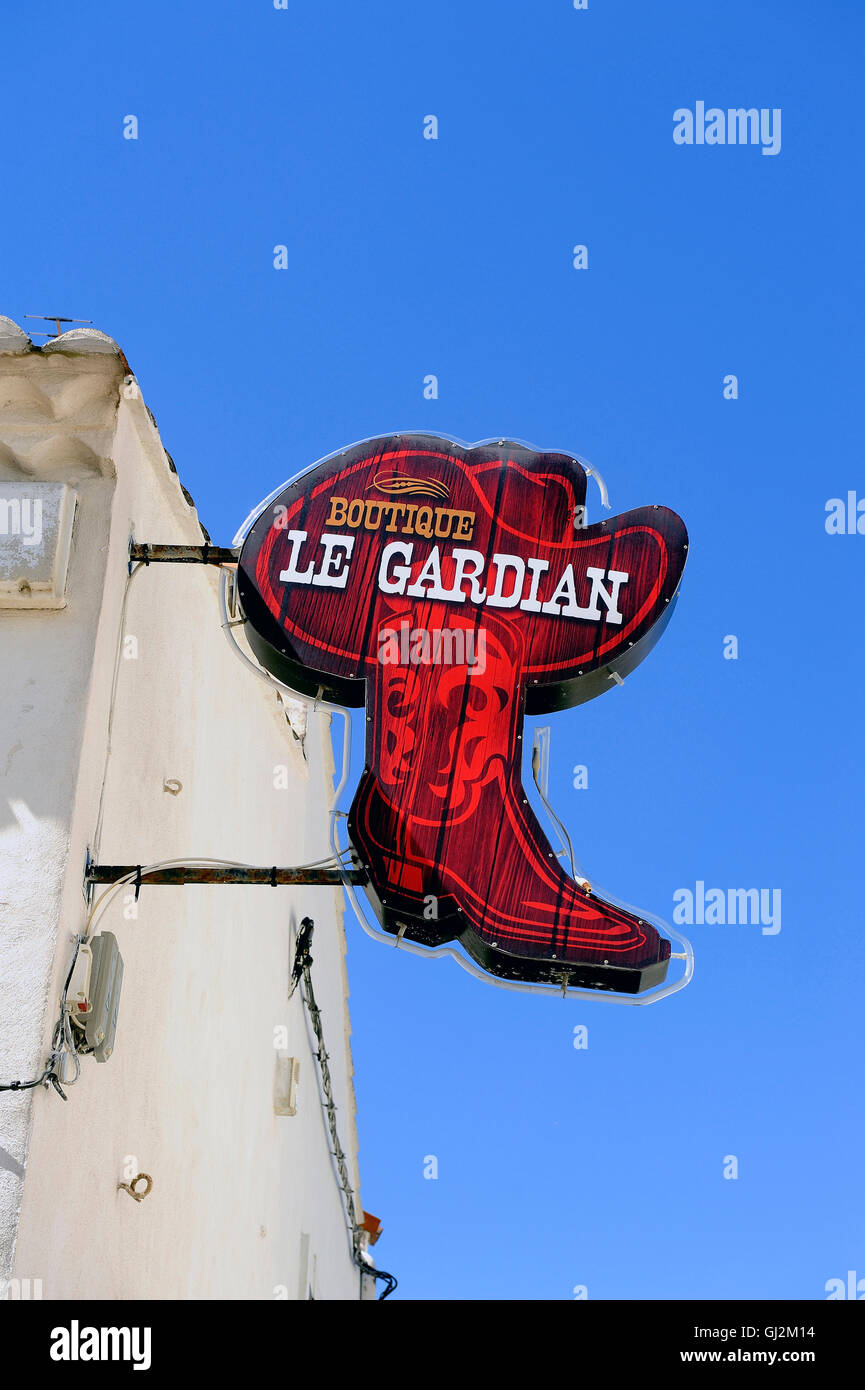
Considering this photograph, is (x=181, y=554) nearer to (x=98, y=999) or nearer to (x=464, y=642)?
(x=464, y=642)

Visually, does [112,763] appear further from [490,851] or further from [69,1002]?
[490,851]

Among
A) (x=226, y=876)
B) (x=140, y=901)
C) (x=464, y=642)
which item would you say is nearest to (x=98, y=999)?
(x=226, y=876)

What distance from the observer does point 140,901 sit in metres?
6.89

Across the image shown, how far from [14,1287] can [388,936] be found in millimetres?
1826

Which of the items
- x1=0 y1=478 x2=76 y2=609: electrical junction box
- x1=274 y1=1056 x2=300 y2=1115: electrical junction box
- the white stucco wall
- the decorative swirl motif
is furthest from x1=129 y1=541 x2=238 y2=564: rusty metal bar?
x1=274 y1=1056 x2=300 y2=1115: electrical junction box

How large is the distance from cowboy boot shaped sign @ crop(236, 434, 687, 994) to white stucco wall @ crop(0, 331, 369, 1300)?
0.93 meters

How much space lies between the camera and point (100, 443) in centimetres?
618

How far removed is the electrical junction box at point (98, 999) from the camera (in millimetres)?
5309

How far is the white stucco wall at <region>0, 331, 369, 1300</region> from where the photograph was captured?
530cm

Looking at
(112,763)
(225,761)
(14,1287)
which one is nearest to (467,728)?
(112,763)
